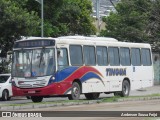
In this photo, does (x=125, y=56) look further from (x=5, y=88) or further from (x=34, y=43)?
(x=5, y=88)

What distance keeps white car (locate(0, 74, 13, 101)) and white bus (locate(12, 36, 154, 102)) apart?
435 centimetres

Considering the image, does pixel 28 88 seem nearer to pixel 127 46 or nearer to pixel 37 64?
pixel 37 64

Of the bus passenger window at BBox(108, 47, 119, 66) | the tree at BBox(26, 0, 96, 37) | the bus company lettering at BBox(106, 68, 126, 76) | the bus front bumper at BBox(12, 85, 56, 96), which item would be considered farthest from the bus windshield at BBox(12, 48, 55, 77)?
the tree at BBox(26, 0, 96, 37)

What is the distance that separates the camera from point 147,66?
3359cm

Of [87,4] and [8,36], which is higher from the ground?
[87,4]

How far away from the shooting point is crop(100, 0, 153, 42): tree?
50344 millimetres

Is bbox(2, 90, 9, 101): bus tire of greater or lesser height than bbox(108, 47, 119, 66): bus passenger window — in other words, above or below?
below

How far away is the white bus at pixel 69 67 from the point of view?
84.0ft

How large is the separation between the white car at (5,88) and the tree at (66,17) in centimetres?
773

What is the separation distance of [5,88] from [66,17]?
55.0ft

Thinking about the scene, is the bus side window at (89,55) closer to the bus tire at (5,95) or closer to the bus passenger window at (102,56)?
the bus passenger window at (102,56)

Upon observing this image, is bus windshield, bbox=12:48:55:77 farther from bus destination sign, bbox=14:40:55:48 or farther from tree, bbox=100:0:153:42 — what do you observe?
tree, bbox=100:0:153:42

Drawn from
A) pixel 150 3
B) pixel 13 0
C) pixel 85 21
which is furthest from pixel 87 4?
pixel 13 0

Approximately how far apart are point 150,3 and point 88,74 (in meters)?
25.7
